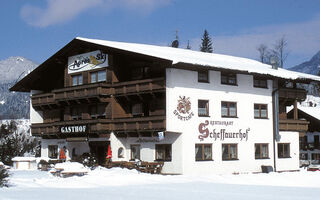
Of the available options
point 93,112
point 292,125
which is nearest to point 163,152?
point 93,112

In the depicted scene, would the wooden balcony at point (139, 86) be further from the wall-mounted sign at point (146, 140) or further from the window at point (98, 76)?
the wall-mounted sign at point (146, 140)

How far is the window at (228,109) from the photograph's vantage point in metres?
38.0

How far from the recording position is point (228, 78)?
3866 cm

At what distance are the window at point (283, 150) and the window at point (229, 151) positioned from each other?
488 centimetres

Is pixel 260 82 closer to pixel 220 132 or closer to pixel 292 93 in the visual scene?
pixel 292 93

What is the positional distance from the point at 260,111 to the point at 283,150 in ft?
13.1

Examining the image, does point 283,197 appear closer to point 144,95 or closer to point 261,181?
point 261,181

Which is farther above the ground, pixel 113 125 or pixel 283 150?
pixel 113 125

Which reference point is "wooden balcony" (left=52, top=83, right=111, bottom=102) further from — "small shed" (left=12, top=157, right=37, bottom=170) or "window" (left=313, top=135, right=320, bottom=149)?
"window" (left=313, top=135, right=320, bottom=149)

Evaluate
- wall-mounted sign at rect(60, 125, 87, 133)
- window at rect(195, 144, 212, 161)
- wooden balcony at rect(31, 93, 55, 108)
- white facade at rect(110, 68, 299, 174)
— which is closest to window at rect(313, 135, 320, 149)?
white facade at rect(110, 68, 299, 174)

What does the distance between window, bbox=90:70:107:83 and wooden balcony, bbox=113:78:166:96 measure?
166cm

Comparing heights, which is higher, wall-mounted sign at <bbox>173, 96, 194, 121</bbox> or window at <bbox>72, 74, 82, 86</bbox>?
window at <bbox>72, 74, 82, 86</bbox>

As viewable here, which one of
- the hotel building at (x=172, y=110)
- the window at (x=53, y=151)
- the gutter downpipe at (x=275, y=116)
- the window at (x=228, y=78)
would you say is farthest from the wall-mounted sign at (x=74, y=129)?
the gutter downpipe at (x=275, y=116)

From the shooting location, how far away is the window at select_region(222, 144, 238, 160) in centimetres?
3773
